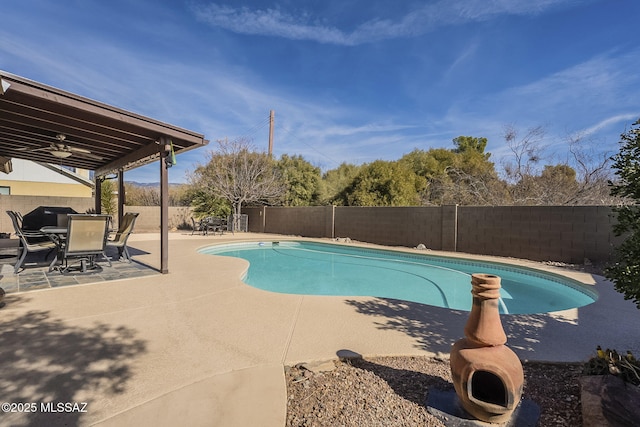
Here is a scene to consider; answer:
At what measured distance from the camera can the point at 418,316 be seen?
3451mm

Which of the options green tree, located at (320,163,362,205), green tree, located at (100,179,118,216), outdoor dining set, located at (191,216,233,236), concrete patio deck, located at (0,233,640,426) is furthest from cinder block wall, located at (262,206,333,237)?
concrete patio deck, located at (0,233,640,426)

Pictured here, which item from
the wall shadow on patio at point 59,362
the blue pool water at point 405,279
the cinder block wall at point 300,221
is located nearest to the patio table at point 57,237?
the wall shadow on patio at point 59,362

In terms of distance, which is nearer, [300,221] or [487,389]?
[487,389]

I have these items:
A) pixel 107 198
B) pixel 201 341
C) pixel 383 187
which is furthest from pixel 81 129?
pixel 383 187

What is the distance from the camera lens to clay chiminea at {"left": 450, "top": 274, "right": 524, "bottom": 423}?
1.63 m

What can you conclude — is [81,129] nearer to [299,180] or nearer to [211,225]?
[211,225]

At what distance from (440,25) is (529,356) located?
409 inches

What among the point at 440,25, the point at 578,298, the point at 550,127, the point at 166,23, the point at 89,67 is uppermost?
the point at 440,25

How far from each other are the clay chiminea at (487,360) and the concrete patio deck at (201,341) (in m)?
0.82

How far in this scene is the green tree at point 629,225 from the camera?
184cm

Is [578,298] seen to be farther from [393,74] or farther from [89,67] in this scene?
[89,67]

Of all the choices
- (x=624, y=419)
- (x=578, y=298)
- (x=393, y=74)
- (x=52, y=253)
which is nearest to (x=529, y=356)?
(x=624, y=419)

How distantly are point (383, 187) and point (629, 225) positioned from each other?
1307 cm

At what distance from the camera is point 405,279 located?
6977 millimetres
